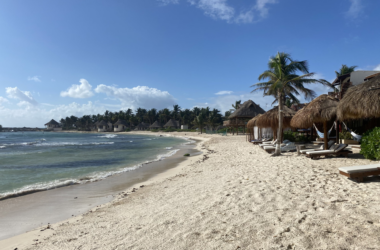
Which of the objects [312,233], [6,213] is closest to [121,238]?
[312,233]

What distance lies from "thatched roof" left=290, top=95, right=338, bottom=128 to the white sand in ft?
12.9

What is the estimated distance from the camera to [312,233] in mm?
2590

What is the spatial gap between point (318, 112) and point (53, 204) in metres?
9.00

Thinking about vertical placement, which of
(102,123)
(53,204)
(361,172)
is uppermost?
(102,123)

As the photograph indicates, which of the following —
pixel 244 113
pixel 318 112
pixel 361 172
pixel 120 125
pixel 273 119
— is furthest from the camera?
pixel 120 125

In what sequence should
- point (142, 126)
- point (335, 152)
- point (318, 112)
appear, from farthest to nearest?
point (142, 126) < point (318, 112) < point (335, 152)

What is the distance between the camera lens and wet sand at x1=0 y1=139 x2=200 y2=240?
434 cm

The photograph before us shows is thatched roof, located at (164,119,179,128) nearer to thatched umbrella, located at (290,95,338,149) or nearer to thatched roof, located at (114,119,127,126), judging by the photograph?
thatched roof, located at (114,119,127,126)

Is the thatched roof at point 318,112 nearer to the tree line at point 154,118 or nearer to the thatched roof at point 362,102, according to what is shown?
the thatched roof at point 362,102

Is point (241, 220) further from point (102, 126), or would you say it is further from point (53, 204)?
point (102, 126)

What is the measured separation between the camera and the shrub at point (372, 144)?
6.20m

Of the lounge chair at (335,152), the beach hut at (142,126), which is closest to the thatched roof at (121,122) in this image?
the beach hut at (142,126)

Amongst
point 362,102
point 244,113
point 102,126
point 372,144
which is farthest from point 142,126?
point 372,144

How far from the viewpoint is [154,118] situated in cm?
7594
